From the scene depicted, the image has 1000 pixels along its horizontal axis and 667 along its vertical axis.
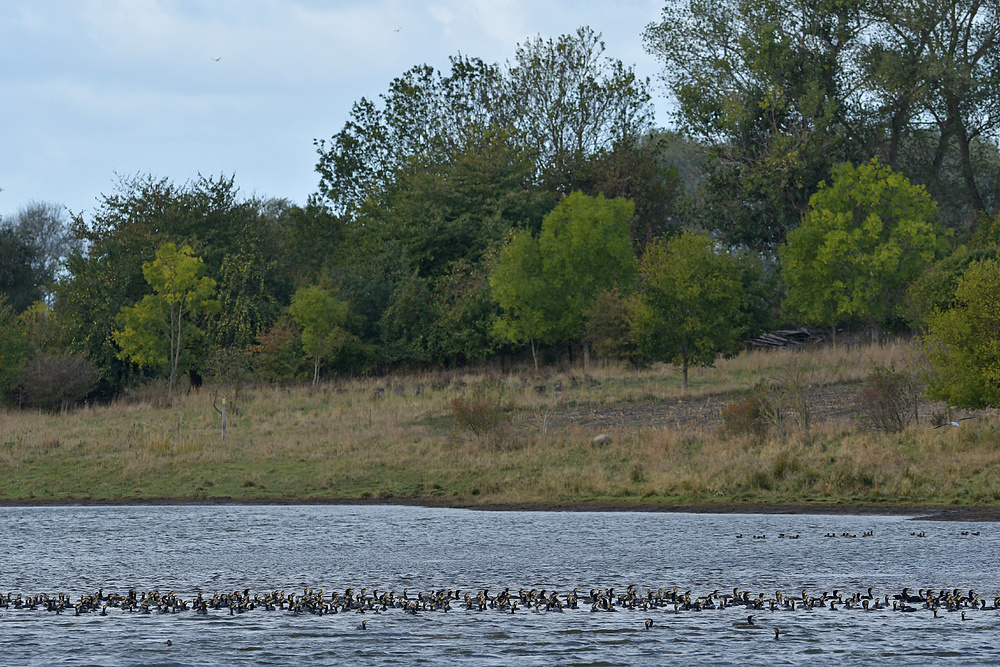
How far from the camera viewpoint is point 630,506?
1315 inches

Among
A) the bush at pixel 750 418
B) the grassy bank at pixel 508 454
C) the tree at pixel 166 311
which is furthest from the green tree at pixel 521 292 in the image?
the bush at pixel 750 418

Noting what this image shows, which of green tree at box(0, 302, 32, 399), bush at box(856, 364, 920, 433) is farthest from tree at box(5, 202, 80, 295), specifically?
bush at box(856, 364, 920, 433)

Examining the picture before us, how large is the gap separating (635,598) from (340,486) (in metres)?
21.1

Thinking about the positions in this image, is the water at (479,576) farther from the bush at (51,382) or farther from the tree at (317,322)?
the tree at (317,322)

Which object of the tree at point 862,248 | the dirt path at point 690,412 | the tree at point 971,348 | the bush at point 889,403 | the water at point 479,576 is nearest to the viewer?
the water at point 479,576

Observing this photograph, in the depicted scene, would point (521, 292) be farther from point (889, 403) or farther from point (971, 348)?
point (971, 348)

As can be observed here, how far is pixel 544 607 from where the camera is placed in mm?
18062

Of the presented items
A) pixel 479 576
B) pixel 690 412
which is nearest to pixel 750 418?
pixel 690 412

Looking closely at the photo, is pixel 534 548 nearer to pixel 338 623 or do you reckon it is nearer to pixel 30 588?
pixel 338 623

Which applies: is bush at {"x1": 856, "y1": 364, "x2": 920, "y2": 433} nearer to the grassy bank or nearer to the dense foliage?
the grassy bank

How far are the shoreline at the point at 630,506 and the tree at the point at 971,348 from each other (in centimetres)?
631

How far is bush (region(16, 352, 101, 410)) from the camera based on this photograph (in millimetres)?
63625

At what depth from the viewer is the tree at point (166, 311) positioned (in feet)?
231

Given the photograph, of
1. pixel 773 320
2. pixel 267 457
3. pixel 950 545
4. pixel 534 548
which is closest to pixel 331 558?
pixel 534 548
